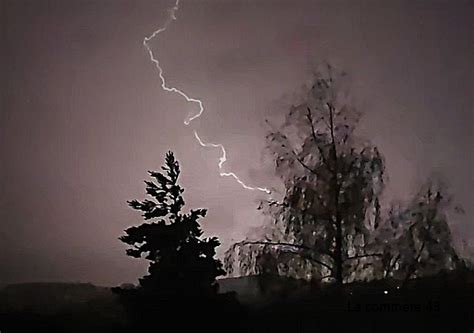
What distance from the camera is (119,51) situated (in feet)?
5.81

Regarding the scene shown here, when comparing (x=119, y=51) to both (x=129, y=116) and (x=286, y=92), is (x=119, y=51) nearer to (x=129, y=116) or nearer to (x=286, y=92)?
(x=129, y=116)

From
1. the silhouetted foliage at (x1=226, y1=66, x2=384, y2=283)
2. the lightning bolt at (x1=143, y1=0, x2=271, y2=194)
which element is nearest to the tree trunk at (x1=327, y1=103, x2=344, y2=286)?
the silhouetted foliage at (x1=226, y1=66, x2=384, y2=283)

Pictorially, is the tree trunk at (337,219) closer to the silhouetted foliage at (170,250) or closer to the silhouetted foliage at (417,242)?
the silhouetted foliage at (417,242)

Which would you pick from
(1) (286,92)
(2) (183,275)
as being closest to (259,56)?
(1) (286,92)

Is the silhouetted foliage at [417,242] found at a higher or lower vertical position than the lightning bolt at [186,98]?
lower

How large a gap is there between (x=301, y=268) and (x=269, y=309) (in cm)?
12

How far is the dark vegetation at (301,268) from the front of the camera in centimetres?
169

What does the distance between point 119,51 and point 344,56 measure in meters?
0.56

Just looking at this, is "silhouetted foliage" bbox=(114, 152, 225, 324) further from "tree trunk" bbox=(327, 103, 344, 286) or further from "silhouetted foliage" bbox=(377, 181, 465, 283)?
"silhouetted foliage" bbox=(377, 181, 465, 283)

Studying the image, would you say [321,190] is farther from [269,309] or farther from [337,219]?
[269,309]

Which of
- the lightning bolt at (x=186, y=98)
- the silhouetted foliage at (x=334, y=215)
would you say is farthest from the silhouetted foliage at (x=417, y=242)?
the lightning bolt at (x=186, y=98)

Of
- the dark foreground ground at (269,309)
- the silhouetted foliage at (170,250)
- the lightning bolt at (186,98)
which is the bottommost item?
the dark foreground ground at (269,309)

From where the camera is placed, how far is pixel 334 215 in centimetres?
172

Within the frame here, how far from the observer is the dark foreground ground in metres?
1.69
